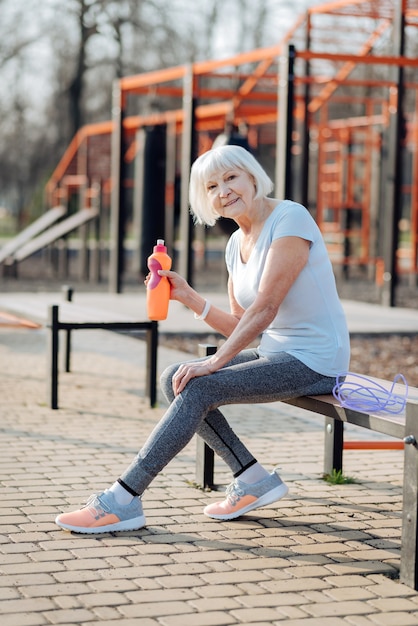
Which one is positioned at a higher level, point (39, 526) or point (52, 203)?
point (52, 203)

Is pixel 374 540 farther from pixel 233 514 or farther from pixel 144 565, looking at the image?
pixel 144 565

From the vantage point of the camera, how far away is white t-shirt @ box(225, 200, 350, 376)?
4.16 meters

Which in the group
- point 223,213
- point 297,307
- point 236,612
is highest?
point 223,213

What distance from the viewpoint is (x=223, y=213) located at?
4.29 meters

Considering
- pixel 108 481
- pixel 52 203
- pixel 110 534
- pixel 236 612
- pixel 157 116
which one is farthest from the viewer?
pixel 52 203

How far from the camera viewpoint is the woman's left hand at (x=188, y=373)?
4012 mm

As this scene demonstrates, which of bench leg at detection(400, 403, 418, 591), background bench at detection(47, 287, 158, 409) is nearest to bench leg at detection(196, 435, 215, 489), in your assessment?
bench leg at detection(400, 403, 418, 591)

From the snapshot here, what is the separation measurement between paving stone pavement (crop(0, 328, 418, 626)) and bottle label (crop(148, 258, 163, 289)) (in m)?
0.93

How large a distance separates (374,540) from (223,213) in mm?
1370

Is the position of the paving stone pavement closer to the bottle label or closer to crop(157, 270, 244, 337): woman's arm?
crop(157, 270, 244, 337): woman's arm

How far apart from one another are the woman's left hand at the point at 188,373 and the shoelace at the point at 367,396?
476mm

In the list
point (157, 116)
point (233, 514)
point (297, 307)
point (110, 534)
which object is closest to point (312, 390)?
point (297, 307)

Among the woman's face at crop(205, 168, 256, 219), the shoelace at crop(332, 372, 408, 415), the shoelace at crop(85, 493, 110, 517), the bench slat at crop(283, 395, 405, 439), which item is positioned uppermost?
the woman's face at crop(205, 168, 256, 219)

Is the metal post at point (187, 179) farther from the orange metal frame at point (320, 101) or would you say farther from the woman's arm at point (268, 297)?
the woman's arm at point (268, 297)
